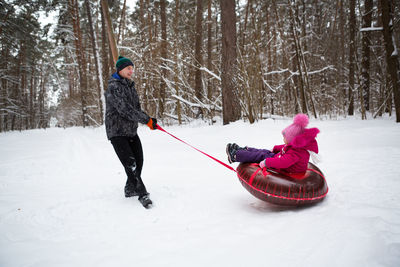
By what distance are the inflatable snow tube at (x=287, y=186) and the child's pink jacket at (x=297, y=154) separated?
0.09 meters

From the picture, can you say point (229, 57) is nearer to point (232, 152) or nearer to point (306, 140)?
point (232, 152)

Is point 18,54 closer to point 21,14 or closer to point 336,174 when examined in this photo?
point 21,14

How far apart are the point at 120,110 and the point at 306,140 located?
2.34 metres

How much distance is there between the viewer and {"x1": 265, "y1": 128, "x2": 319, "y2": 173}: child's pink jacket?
2469mm

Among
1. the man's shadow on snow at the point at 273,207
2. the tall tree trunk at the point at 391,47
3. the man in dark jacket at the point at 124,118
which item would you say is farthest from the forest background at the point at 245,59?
the man in dark jacket at the point at 124,118

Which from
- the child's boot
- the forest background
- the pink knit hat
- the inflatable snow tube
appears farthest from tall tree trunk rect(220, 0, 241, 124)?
the inflatable snow tube

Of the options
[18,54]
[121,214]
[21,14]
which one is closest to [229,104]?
[121,214]

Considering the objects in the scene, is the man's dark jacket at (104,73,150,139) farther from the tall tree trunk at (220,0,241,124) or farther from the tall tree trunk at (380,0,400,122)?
the tall tree trunk at (380,0,400,122)

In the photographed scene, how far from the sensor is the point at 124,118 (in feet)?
9.75

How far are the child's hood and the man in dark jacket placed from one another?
5.95 feet

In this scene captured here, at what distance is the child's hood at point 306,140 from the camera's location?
2.45 m

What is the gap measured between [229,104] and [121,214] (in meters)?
5.92

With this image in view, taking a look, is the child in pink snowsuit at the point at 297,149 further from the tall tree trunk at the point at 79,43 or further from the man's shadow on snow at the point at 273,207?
the tall tree trunk at the point at 79,43

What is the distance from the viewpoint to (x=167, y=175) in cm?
434
